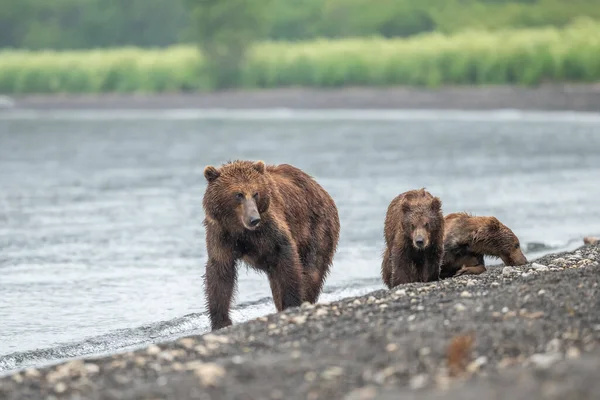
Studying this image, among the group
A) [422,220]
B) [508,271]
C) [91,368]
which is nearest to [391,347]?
[91,368]

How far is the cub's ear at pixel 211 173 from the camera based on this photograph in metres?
7.18

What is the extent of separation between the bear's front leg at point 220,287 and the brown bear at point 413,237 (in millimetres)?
1398

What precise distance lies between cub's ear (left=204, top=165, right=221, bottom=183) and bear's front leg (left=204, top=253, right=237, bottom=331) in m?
0.48

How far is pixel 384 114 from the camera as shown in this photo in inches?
1929

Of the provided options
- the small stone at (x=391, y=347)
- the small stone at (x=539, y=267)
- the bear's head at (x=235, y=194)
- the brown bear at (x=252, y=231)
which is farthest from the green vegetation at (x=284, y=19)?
the small stone at (x=391, y=347)

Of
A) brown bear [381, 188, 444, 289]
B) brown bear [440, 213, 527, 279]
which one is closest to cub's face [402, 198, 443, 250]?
brown bear [381, 188, 444, 289]

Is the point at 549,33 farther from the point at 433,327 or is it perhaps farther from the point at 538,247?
the point at 433,327

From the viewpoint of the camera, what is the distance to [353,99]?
2060 inches

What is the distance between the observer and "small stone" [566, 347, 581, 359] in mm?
4957

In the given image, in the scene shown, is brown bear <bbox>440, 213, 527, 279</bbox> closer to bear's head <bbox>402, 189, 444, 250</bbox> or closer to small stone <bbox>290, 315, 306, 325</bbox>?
bear's head <bbox>402, 189, 444, 250</bbox>

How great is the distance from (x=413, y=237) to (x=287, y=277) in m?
1.12

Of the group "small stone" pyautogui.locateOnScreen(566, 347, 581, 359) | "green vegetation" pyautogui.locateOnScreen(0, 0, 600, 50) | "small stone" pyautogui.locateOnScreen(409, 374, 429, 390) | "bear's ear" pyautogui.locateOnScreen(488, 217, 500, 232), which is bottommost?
"small stone" pyautogui.locateOnScreen(409, 374, 429, 390)

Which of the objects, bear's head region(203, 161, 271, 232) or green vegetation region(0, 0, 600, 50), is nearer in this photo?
bear's head region(203, 161, 271, 232)

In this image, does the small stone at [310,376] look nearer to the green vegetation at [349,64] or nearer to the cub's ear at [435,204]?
the cub's ear at [435,204]
